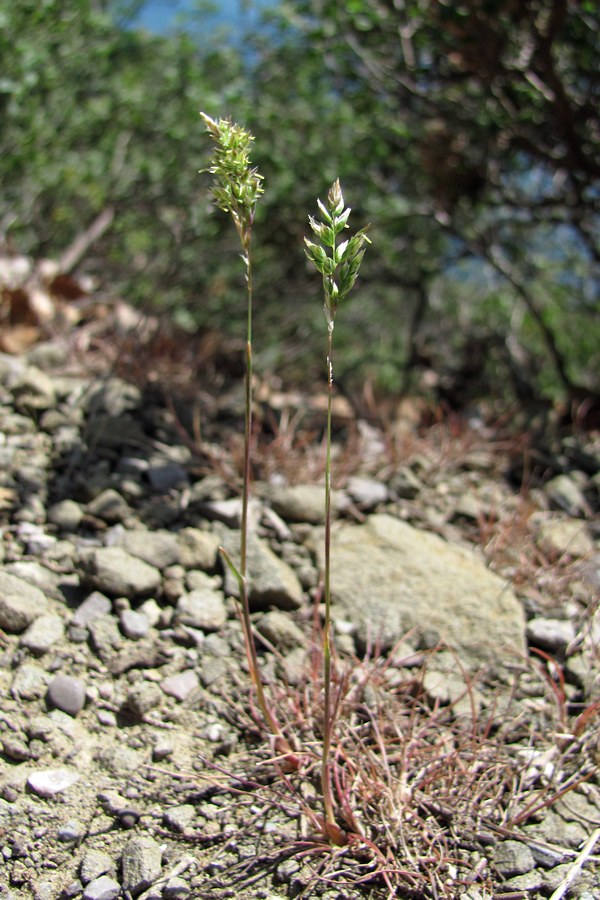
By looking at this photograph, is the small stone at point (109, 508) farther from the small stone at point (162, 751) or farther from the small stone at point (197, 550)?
the small stone at point (162, 751)

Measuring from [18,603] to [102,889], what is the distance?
79 cm

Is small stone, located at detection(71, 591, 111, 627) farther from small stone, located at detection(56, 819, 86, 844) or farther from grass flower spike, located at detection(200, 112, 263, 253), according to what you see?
grass flower spike, located at detection(200, 112, 263, 253)

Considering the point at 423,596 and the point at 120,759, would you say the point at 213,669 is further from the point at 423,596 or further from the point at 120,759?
the point at 423,596

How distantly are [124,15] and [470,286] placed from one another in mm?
2944

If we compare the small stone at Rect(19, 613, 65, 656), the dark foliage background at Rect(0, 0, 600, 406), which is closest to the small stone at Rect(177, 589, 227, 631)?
the small stone at Rect(19, 613, 65, 656)

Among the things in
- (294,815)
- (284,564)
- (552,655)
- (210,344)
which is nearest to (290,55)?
(210,344)

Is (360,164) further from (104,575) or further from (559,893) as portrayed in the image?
(559,893)

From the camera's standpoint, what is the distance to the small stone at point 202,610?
95.7 inches

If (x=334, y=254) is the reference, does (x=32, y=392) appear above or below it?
below

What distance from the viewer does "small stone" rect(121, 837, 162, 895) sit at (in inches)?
70.2

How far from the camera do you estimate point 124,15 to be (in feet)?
15.0

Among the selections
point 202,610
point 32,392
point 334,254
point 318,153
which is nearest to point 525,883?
point 202,610

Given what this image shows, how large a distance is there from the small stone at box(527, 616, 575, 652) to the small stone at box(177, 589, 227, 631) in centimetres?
92

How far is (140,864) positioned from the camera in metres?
1.81
